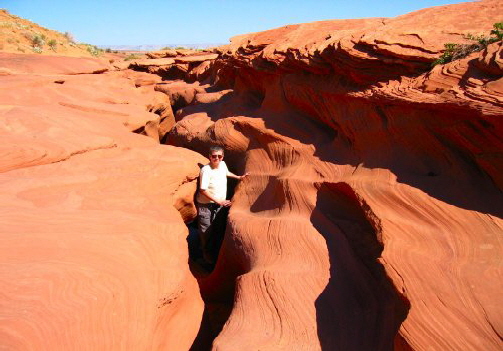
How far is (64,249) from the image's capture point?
304 cm

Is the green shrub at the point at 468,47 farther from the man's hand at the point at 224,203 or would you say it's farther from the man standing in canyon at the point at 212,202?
the man's hand at the point at 224,203

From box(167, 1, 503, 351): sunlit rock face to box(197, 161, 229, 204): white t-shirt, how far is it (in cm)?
31

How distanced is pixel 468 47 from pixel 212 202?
3.49 metres

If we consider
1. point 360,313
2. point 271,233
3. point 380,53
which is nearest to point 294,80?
point 380,53

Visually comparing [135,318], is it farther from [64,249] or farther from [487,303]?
[487,303]

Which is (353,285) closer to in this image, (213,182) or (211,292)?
(211,292)

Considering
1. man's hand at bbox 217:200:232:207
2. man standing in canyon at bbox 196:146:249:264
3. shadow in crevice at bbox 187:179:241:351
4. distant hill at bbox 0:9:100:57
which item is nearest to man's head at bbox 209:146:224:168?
man standing in canyon at bbox 196:146:249:264

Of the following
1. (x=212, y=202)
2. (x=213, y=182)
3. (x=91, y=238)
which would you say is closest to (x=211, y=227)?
(x=212, y=202)

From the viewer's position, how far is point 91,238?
3.23 m

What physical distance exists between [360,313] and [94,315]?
6.28ft

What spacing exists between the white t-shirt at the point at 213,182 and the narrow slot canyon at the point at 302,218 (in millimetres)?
205

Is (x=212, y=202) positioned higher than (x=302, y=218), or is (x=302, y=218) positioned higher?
(x=302, y=218)

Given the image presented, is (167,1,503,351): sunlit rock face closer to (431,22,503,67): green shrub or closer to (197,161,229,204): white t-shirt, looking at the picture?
(431,22,503,67): green shrub

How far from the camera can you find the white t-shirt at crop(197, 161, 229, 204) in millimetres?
5102
